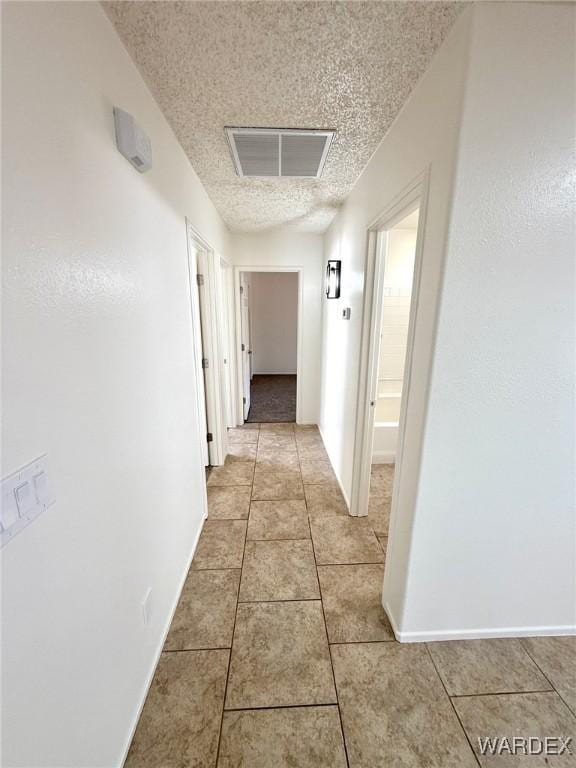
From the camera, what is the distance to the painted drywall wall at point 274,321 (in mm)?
6293

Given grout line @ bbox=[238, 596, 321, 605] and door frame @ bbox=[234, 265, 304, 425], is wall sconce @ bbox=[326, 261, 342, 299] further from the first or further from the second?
grout line @ bbox=[238, 596, 321, 605]

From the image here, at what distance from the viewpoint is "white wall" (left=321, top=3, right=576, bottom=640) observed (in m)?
0.92

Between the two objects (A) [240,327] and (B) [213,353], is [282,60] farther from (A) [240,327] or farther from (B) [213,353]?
(A) [240,327]

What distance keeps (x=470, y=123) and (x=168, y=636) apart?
7.90 ft

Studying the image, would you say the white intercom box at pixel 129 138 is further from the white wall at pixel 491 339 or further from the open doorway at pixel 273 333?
the open doorway at pixel 273 333

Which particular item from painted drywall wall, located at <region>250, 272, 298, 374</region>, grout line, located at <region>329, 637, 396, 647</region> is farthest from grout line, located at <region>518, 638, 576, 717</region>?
painted drywall wall, located at <region>250, 272, 298, 374</region>

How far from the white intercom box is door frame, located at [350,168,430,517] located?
1.07 metres

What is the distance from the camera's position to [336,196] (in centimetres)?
238

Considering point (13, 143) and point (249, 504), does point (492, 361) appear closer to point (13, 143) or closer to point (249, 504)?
point (13, 143)

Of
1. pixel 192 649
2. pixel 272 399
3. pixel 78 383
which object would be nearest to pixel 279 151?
pixel 78 383

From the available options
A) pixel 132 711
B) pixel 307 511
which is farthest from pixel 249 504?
pixel 132 711

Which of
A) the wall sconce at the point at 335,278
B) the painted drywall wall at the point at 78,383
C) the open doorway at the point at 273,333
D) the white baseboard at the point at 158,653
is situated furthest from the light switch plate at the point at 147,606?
the open doorway at the point at 273,333

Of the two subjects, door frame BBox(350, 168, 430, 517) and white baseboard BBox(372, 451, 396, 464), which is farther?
white baseboard BBox(372, 451, 396, 464)

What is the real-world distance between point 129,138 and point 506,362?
157cm
